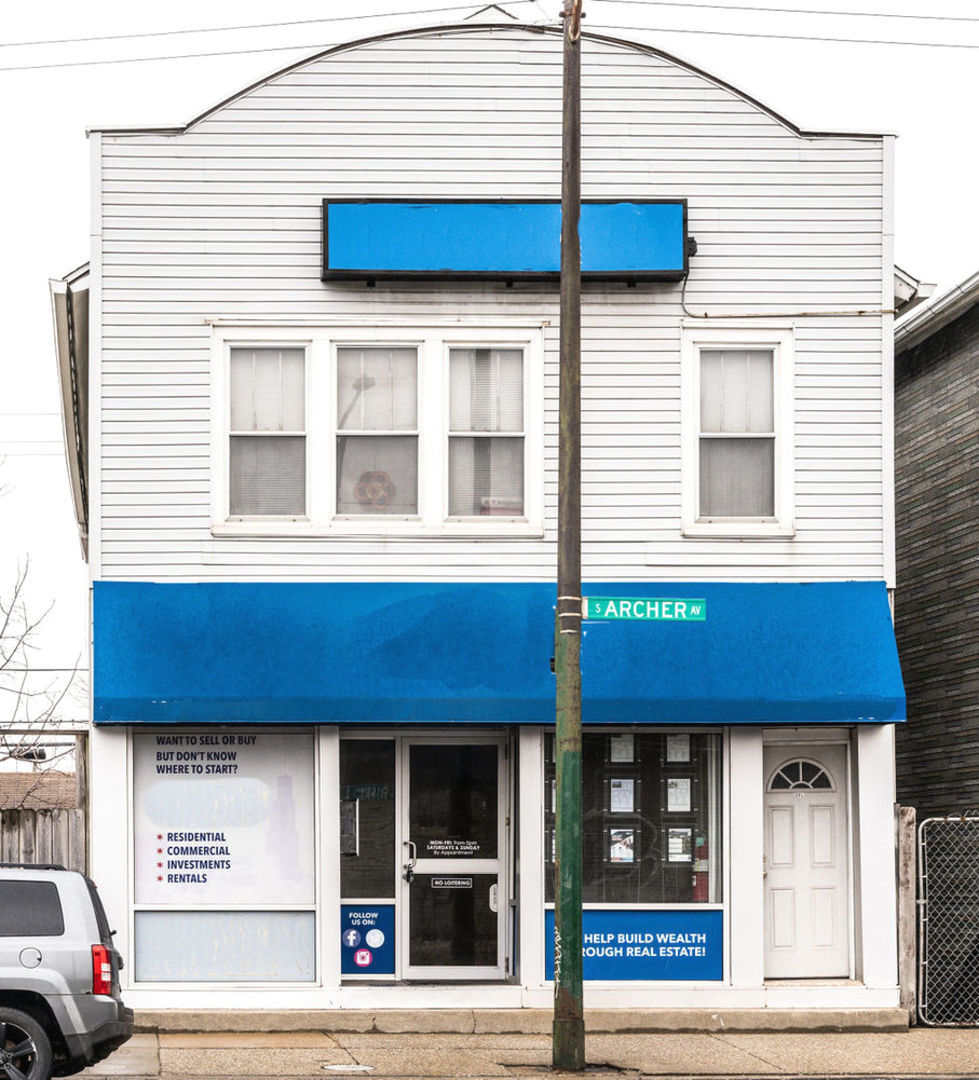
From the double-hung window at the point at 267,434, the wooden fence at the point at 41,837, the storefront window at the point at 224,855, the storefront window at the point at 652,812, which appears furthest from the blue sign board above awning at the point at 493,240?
the wooden fence at the point at 41,837

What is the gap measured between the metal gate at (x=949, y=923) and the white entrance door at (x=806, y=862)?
0.71m

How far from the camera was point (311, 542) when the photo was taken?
52.8 feet

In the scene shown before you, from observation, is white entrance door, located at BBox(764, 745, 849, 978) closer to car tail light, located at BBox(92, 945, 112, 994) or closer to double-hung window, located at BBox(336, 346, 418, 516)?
double-hung window, located at BBox(336, 346, 418, 516)

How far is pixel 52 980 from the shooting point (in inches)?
469

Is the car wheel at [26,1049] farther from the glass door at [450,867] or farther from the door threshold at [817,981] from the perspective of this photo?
the door threshold at [817,981]

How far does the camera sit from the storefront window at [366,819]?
16266 millimetres

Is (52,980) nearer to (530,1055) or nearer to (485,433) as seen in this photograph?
(530,1055)

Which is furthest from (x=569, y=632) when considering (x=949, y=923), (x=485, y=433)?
(x=949, y=923)

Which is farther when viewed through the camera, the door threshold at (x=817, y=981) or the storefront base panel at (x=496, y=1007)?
the door threshold at (x=817, y=981)

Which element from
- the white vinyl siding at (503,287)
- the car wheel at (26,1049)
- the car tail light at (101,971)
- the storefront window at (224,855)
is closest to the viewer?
the car wheel at (26,1049)

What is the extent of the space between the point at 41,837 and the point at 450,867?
12.7ft

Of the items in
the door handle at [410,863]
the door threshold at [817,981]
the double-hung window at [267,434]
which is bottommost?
the door threshold at [817,981]

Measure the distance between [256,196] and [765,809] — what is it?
23.8ft

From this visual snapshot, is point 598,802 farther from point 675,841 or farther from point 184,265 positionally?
point 184,265
